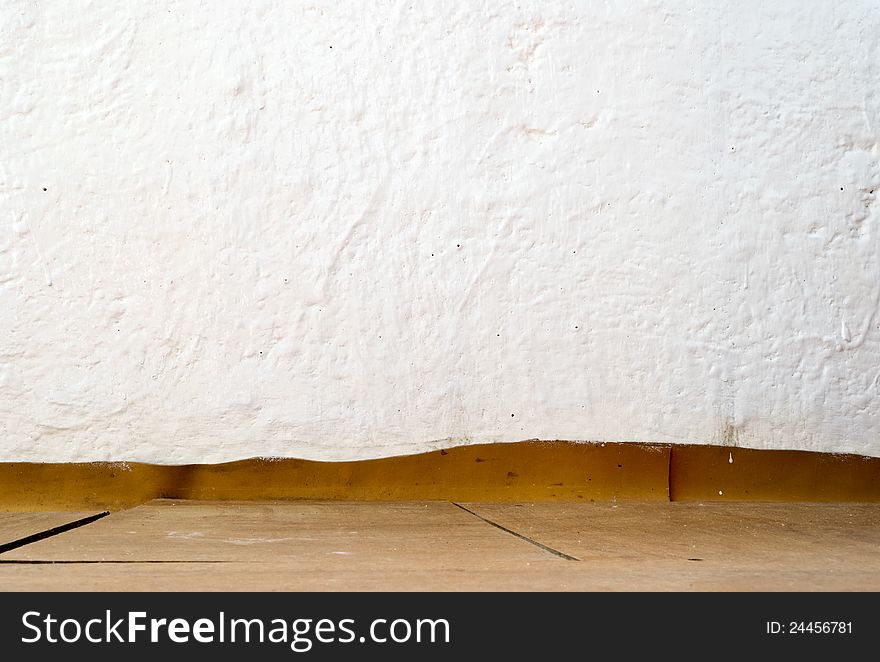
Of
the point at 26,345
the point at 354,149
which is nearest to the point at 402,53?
the point at 354,149

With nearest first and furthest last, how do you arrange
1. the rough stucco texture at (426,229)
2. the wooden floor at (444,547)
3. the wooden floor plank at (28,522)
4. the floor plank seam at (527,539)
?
1. the wooden floor at (444,547)
2. the floor plank seam at (527,539)
3. the wooden floor plank at (28,522)
4. the rough stucco texture at (426,229)

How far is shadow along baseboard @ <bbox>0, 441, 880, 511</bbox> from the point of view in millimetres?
1161

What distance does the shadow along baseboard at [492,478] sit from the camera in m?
1.16

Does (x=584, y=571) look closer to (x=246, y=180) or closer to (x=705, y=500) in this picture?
(x=705, y=500)

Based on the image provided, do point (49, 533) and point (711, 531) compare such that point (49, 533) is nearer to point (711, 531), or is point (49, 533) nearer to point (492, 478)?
point (492, 478)

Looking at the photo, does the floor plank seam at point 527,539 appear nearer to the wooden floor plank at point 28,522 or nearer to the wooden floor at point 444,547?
the wooden floor at point 444,547

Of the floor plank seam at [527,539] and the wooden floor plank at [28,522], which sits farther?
the wooden floor plank at [28,522]

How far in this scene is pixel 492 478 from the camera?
1.22 m

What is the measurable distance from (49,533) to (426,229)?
0.61 metres

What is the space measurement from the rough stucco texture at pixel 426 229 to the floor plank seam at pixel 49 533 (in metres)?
0.11

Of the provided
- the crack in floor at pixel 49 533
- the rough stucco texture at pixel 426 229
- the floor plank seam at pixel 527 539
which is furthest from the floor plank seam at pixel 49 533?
the floor plank seam at pixel 527 539

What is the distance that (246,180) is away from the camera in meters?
1.17

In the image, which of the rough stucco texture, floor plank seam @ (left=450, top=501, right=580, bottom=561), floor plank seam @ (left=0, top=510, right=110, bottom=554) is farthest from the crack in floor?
floor plank seam @ (left=450, top=501, right=580, bottom=561)

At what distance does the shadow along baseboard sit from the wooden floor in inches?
1.5
